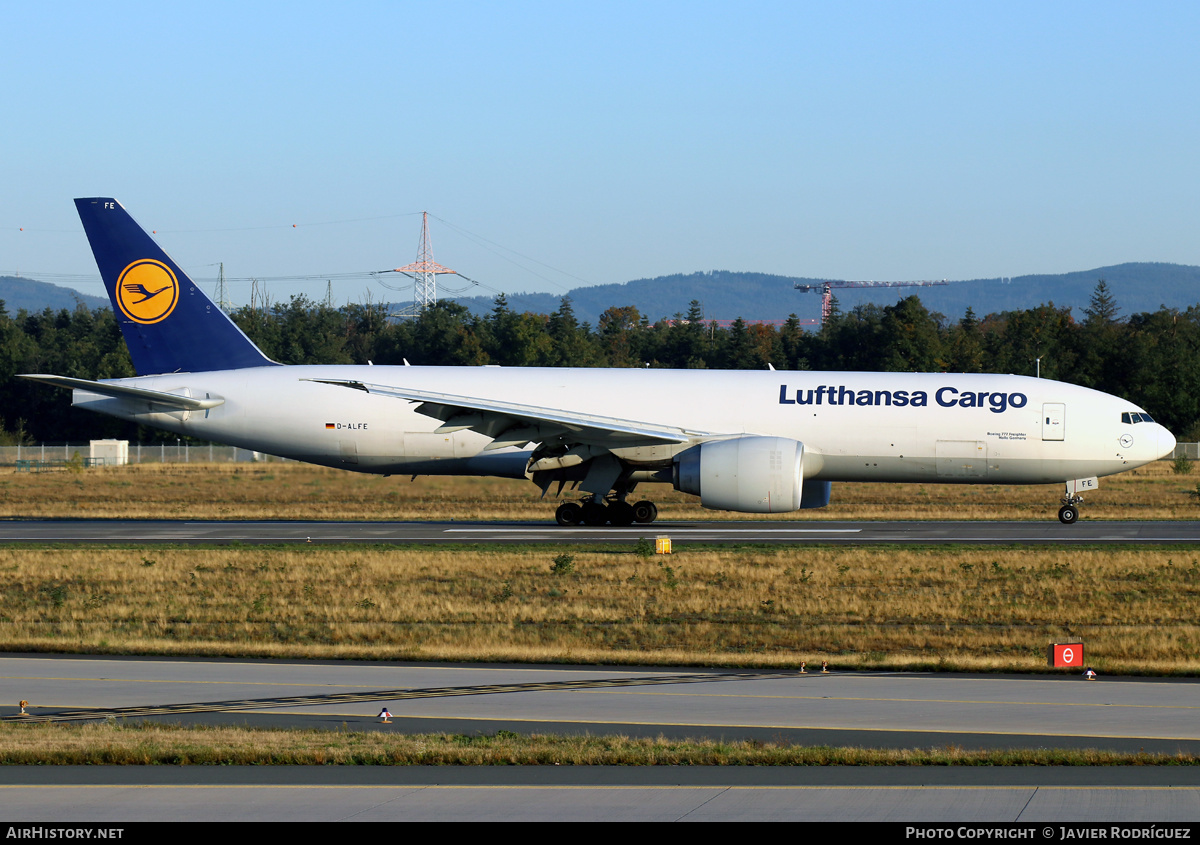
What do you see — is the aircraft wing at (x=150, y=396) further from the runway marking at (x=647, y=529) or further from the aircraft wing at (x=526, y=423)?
the runway marking at (x=647, y=529)

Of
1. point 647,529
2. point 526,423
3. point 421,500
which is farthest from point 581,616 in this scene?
point 421,500

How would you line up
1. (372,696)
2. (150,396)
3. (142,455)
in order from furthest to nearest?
(142,455), (150,396), (372,696)

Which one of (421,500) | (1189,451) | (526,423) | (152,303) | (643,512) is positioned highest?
(152,303)

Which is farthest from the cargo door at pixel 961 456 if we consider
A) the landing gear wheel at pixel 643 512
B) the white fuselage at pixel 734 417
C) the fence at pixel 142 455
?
the fence at pixel 142 455

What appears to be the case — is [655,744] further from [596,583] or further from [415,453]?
[415,453]

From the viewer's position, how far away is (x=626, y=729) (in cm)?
1033

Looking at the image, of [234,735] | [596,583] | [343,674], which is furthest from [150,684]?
[596,583]

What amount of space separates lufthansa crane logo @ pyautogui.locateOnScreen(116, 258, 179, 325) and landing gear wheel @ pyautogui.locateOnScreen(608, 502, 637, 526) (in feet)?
42.3

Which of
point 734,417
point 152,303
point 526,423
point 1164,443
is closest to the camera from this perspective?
point 526,423

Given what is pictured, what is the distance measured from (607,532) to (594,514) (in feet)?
5.13

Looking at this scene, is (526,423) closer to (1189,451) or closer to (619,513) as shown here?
(619,513)

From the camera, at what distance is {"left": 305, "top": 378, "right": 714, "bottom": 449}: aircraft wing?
28623 millimetres

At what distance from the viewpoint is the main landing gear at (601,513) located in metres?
30.6
